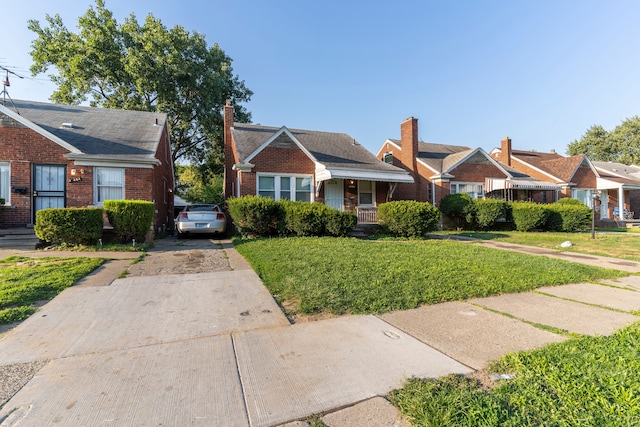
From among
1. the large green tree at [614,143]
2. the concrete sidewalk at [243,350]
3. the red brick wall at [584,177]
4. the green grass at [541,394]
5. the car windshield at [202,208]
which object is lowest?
the concrete sidewalk at [243,350]

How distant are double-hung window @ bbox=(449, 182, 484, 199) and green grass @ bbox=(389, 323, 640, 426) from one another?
18.0 meters

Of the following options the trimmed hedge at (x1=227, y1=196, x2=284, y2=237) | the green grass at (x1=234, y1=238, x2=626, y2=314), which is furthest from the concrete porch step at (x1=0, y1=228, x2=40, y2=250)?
the green grass at (x1=234, y1=238, x2=626, y2=314)

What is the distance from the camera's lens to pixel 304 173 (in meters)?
15.0

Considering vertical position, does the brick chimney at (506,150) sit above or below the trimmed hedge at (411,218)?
above

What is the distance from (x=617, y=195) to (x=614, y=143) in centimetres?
2972

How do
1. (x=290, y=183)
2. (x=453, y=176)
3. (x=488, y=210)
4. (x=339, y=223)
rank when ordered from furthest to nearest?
(x=453, y=176) → (x=488, y=210) → (x=290, y=183) → (x=339, y=223)

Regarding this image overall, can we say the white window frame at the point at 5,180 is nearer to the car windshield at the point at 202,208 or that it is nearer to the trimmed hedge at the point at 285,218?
the car windshield at the point at 202,208

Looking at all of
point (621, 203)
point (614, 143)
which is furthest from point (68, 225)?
point (614, 143)

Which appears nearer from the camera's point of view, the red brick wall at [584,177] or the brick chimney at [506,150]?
the red brick wall at [584,177]

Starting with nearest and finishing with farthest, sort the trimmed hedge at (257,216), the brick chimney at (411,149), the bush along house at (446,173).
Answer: the trimmed hedge at (257,216), the bush along house at (446,173), the brick chimney at (411,149)

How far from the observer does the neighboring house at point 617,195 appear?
22.8 meters

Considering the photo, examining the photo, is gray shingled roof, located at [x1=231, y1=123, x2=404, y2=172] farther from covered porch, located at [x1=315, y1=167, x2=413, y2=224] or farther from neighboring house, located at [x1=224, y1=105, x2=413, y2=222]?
covered porch, located at [x1=315, y1=167, x2=413, y2=224]

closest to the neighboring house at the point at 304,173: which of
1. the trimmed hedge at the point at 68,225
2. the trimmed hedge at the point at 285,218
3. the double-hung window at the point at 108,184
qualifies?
the trimmed hedge at the point at 285,218

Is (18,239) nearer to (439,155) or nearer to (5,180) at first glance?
(5,180)
